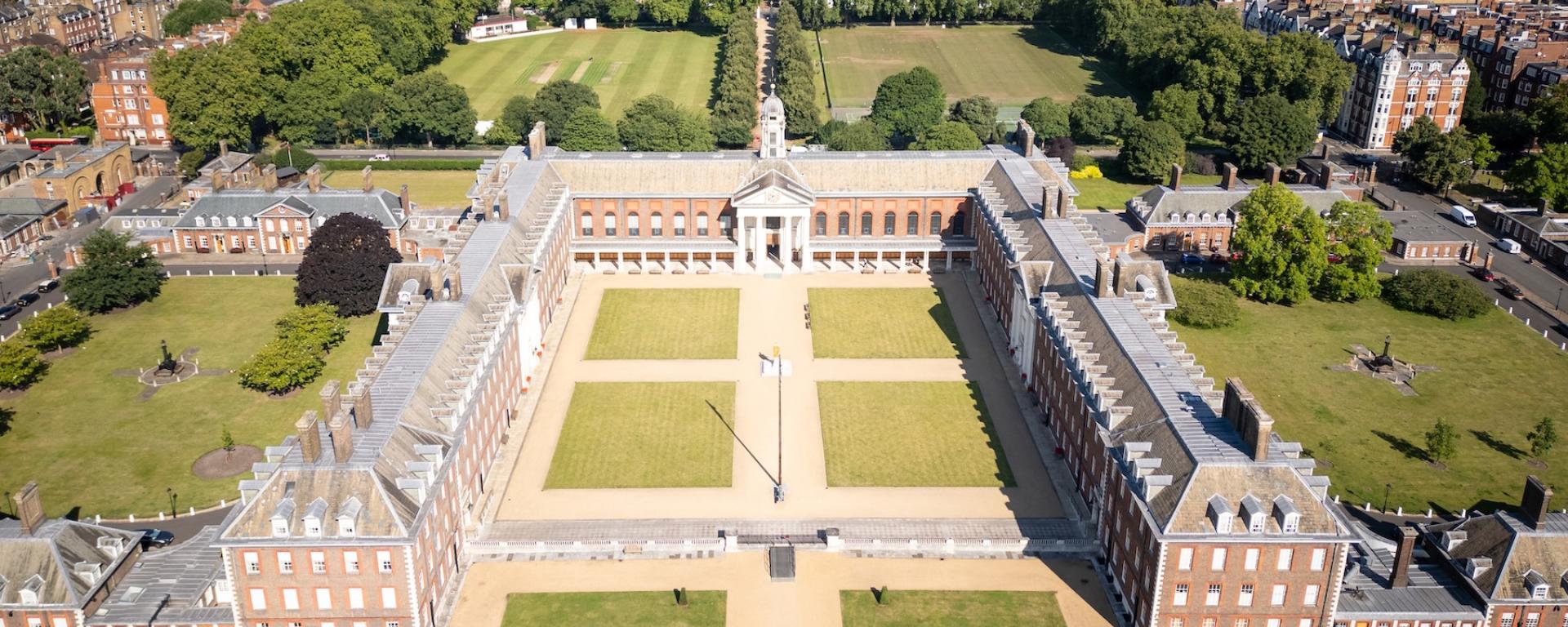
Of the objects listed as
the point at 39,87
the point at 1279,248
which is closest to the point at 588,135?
the point at 39,87

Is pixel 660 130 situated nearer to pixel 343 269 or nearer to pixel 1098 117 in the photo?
pixel 343 269

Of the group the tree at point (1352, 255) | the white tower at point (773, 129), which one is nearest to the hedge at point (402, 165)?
the white tower at point (773, 129)

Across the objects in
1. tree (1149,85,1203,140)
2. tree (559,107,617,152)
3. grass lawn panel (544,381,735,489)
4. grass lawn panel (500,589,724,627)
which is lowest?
grass lawn panel (500,589,724,627)

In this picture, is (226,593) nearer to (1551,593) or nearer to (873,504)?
(873,504)

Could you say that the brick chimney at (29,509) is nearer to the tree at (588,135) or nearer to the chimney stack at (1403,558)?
the chimney stack at (1403,558)

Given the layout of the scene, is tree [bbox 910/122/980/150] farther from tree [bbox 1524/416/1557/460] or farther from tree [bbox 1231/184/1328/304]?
tree [bbox 1524/416/1557/460]

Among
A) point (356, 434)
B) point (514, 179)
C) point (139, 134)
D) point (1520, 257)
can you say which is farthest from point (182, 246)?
point (1520, 257)

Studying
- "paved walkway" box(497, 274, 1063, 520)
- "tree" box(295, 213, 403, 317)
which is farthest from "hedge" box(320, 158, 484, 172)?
"tree" box(295, 213, 403, 317)
